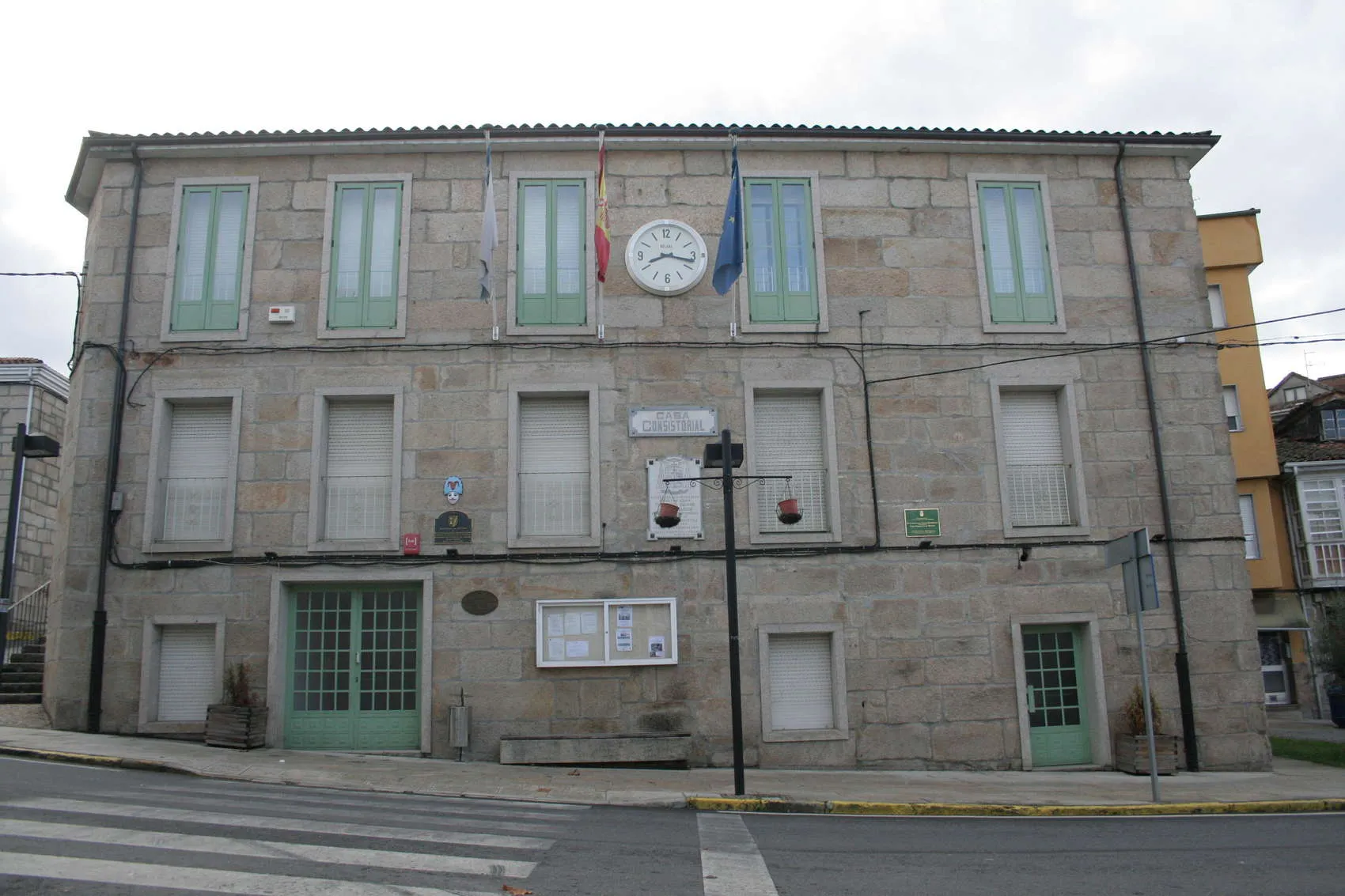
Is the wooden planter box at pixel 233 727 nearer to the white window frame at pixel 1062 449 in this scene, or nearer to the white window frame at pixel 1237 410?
the white window frame at pixel 1062 449

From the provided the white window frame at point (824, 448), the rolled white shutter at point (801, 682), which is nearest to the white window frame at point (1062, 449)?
the white window frame at point (824, 448)

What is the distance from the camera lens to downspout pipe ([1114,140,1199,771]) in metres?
13.3

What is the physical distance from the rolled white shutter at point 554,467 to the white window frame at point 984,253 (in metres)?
5.75

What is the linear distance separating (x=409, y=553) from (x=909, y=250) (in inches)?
314

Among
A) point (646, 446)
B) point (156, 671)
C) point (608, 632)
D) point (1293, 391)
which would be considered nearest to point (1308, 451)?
point (1293, 391)

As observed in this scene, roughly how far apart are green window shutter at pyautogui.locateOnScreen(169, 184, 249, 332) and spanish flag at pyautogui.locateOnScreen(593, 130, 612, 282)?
16.2ft

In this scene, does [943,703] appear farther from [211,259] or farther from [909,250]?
[211,259]

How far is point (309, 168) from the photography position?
1422cm

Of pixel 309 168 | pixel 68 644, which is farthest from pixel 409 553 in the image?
pixel 309 168

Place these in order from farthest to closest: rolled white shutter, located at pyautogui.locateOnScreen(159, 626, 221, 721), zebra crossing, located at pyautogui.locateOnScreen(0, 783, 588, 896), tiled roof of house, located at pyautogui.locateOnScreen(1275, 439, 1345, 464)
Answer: tiled roof of house, located at pyautogui.locateOnScreen(1275, 439, 1345, 464)
rolled white shutter, located at pyautogui.locateOnScreen(159, 626, 221, 721)
zebra crossing, located at pyautogui.locateOnScreen(0, 783, 588, 896)

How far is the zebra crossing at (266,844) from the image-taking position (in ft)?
20.1

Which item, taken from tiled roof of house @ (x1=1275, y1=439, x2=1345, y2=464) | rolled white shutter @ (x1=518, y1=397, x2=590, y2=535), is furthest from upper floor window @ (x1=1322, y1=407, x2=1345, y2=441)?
rolled white shutter @ (x1=518, y1=397, x2=590, y2=535)

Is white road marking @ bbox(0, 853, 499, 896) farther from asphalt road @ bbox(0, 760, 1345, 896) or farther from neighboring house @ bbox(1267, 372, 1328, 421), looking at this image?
neighboring house @ bbox(1267, 372, 1328, 421)

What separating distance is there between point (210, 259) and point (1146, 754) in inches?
549
